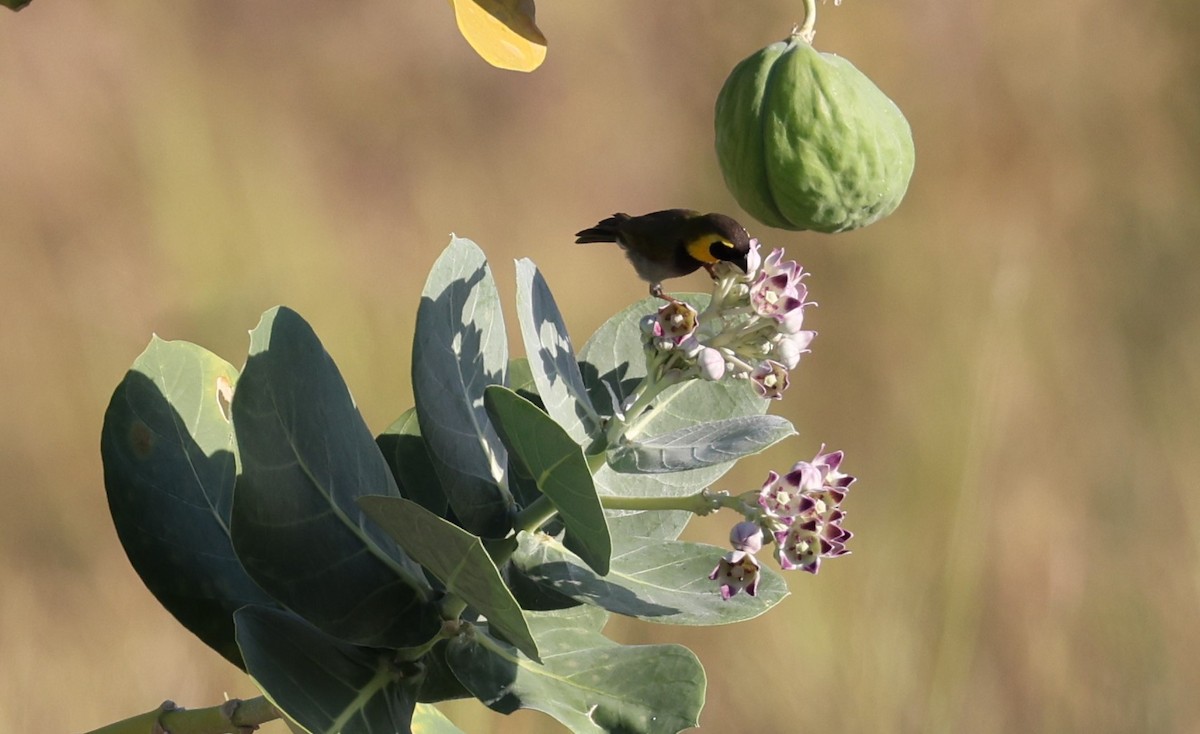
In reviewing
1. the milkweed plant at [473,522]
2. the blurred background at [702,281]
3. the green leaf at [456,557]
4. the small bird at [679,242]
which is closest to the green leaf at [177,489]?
the milkweed plant at [473,522]

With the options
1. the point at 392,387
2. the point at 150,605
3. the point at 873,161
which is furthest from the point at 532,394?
the point at 150,605

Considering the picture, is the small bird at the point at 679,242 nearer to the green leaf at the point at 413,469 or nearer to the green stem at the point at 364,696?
the green leaf at the point at 413,469

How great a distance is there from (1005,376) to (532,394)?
2.44 metres

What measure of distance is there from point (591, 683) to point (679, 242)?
0.35m

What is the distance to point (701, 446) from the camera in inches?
29.0

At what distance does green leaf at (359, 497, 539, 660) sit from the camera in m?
0.65

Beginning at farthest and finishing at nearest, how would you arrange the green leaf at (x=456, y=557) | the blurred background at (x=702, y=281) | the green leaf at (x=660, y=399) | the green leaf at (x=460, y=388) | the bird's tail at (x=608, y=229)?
the blurred background at (x=702, y=281) < the bird's tail at (x=608, y=229) < the green leaf at (x=660, y=399) < the green leaf at (x=460, y=388) < the green leaf at (x=456, y=557)

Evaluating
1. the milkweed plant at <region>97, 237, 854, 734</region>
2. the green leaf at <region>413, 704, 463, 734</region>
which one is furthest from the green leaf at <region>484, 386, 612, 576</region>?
the green leaf at <region>413, 704, 463, 734</region>

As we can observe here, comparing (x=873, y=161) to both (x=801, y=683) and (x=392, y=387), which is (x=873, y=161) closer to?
(x=801, y=683)

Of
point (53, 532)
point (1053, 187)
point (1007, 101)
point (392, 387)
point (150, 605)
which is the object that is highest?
point (1007, 101)

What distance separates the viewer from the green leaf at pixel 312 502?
735mm

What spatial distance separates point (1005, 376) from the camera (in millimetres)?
3092

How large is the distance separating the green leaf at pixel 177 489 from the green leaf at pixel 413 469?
112mm

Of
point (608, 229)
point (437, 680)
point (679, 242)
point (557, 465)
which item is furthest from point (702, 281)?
point (557, 465)
